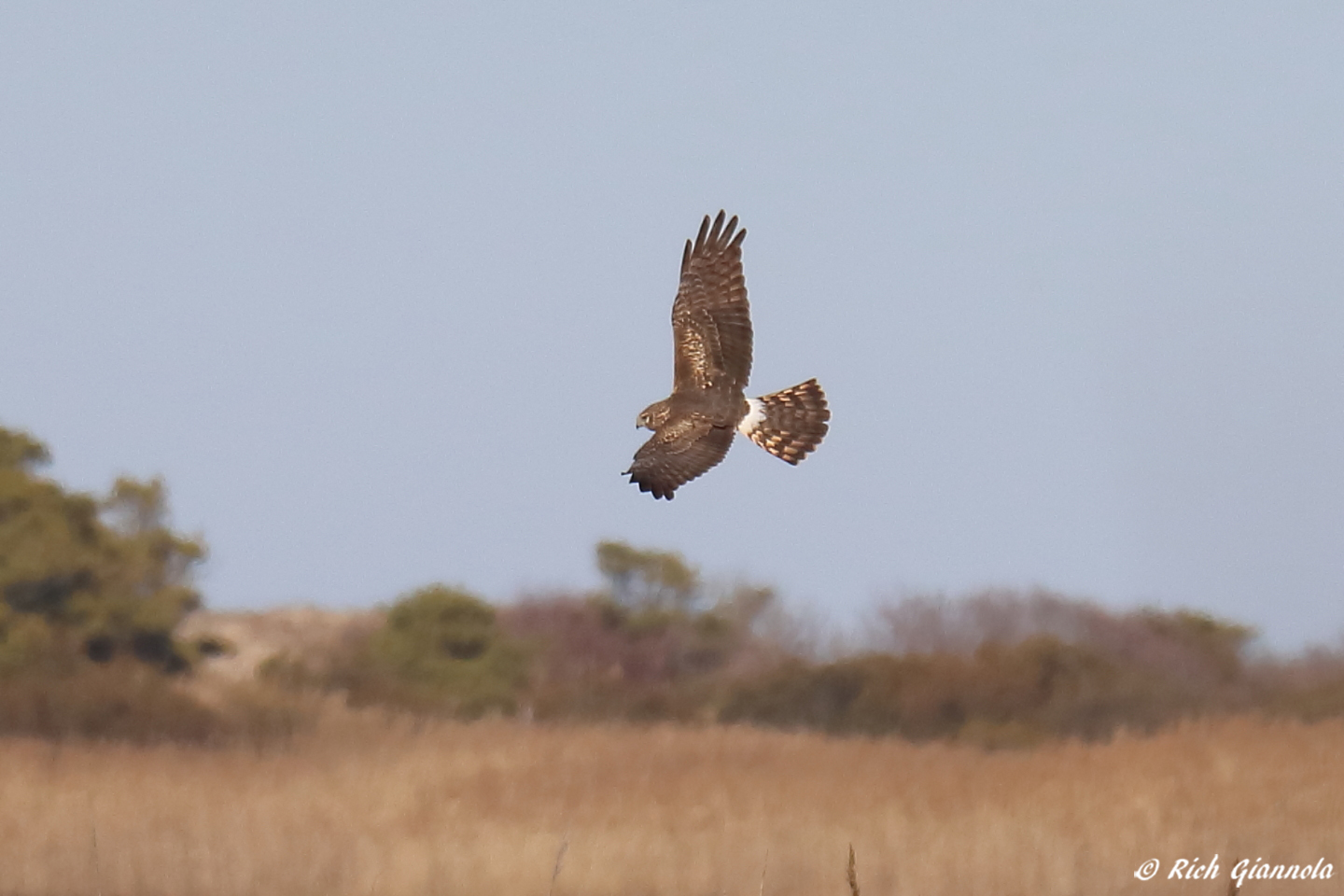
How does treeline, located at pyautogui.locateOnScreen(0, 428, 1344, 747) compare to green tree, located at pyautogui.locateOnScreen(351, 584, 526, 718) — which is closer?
treeline, located at pyautogui.locateOnScreen(0, 428, 1344, 747)

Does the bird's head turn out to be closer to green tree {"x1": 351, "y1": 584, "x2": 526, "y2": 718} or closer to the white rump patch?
the white rump patch

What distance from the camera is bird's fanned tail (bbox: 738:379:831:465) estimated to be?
9.24 m

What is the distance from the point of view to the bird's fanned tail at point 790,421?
924 centimetres

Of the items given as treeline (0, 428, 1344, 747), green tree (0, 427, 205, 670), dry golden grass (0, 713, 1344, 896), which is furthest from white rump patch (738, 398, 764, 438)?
green tree (0, 427, 205, 670)

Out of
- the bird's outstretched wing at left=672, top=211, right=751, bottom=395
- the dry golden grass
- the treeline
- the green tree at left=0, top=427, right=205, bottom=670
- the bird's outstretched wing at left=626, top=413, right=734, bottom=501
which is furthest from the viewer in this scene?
the green tree at left=0, top=427, right=205, bottom=670

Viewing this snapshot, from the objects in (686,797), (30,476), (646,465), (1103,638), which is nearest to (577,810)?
(686,797)

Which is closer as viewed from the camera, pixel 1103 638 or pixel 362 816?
pixel 362 816

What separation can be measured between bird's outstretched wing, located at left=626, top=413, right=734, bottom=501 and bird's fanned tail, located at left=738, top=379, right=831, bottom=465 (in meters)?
0.58

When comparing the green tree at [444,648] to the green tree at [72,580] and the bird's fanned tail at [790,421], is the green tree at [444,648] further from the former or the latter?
the bird's fanned tail at [790,421]

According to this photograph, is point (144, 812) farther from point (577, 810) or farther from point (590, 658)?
point (590, 658)

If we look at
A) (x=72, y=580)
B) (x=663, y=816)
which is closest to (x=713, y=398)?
(x=663, y=816)

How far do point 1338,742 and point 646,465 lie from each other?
8.01 metres

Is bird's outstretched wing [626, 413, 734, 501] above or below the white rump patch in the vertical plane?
below

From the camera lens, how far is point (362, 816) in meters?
13.2
